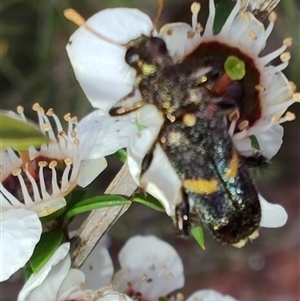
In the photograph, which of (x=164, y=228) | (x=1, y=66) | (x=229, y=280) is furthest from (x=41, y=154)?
(x=229, y=280)

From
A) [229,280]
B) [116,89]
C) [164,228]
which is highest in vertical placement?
[116,89]

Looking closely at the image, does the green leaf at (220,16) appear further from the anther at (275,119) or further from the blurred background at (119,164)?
the blurred background at (119,164)

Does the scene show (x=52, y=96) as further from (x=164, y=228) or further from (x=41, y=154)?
(x=41, y=154)

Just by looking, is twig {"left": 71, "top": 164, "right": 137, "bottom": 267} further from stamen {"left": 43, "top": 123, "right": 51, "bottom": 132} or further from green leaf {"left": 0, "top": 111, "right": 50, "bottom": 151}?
green leaf {"left": 0, "top": 111, "right": 50, "bottom": 151}

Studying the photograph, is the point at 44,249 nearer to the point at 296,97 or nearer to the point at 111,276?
the point at 111,276

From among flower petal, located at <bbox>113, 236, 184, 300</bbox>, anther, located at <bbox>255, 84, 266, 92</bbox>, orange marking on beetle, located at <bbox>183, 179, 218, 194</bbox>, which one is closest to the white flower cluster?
flower petal, located at <bbox>113, 236, 184, 300</bbox>
